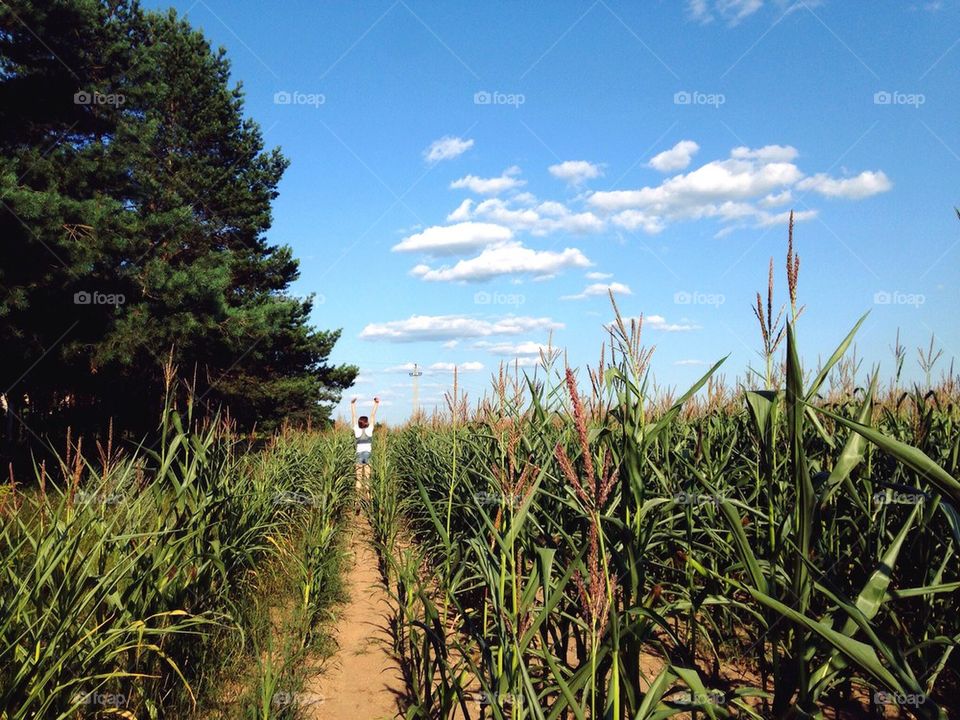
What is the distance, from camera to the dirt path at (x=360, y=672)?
12.8 feet

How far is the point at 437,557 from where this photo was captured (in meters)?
6.58

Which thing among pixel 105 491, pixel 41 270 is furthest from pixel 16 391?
pixel 105 491

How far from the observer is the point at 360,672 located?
176 inches

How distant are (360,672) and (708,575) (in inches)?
117

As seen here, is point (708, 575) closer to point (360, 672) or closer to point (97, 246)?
point (360, 672)

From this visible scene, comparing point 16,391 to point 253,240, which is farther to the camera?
point 253,240

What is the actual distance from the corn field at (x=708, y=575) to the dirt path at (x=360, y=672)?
0.20 meters

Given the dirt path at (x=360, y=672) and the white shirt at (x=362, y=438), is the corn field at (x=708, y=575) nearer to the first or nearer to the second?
the dirt path at (x=360, y=672)

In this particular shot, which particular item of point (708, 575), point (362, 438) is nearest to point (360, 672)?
point (708, 575)

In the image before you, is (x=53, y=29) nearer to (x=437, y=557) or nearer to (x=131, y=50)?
(x=131, y=50)

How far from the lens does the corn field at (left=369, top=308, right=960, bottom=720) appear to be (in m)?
1.75

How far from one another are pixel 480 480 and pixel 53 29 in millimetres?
11940

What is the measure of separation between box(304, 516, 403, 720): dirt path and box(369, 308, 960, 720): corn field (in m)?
0.20

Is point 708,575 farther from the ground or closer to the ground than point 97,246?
closer to the ground
